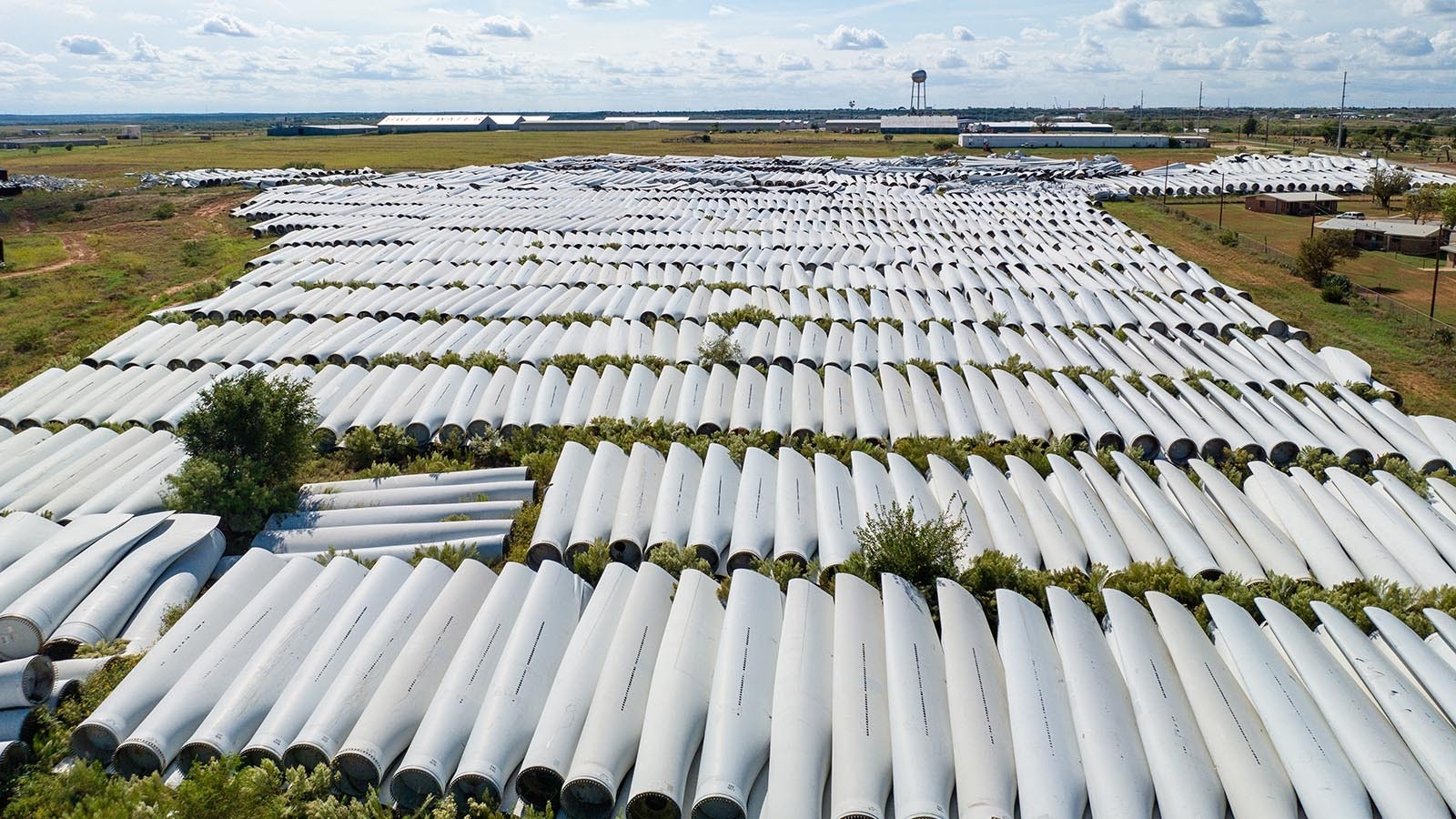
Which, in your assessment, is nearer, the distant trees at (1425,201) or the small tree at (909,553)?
the small tree at (909,553)

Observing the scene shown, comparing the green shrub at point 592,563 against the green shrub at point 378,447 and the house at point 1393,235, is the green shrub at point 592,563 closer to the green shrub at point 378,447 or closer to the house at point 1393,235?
the green shrub at point 378,447

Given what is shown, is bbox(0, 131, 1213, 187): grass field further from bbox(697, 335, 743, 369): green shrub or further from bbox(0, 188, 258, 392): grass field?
bbox(697, 335, 743, 369): green shrub

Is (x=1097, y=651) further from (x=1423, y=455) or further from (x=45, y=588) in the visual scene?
(x=45, y=588)

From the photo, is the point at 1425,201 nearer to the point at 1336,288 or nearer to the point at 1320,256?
the point at 1320,256

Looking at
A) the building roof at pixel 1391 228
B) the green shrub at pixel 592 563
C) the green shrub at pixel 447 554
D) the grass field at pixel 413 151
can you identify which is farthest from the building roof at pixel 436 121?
the green shrub at pixel 592 563

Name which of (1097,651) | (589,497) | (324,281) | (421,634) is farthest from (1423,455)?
(324,281)

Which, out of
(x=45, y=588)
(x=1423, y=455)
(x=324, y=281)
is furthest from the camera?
(x=324, y=281)

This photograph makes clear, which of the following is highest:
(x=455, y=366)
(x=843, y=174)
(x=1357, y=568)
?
(x=843, y=174)
